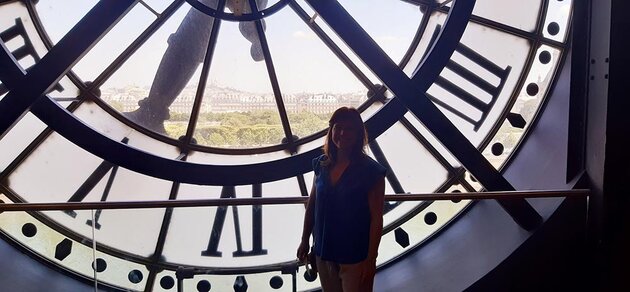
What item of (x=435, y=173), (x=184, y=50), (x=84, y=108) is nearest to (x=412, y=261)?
(x=435, y=173)

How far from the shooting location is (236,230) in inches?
123

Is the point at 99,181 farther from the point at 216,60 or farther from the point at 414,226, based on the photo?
the point at 414,226

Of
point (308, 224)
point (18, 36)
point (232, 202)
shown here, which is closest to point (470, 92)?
point (232, 202)

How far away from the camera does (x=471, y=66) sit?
363 cm

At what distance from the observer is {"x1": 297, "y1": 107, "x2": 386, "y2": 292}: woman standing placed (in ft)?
6.31

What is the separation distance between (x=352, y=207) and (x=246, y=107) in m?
1.83

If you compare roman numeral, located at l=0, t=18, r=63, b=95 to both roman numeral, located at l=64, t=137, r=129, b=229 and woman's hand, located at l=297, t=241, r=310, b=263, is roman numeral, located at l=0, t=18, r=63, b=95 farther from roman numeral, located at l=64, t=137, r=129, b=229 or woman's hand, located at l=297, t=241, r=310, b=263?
woman's hand, located at l=297, t=241, r=310, b=263

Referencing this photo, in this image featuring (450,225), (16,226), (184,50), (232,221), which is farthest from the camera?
(450,225)

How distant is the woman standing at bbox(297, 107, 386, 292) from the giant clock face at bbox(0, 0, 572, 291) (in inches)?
36.3

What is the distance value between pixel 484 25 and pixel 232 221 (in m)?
1.94

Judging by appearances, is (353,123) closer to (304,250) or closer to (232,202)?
(304,250)

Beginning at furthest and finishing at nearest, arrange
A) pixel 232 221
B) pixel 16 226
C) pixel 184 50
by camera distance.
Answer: pixel 184 50 < pixel 16 226 < pixel 232 221

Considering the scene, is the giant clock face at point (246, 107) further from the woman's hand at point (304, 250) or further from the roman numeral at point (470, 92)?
the woman's hand at point (304, 250)

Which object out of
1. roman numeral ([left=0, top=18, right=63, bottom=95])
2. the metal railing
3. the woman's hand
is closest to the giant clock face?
roman numeral ([left=0, top=18, right=63, bottom=95])
